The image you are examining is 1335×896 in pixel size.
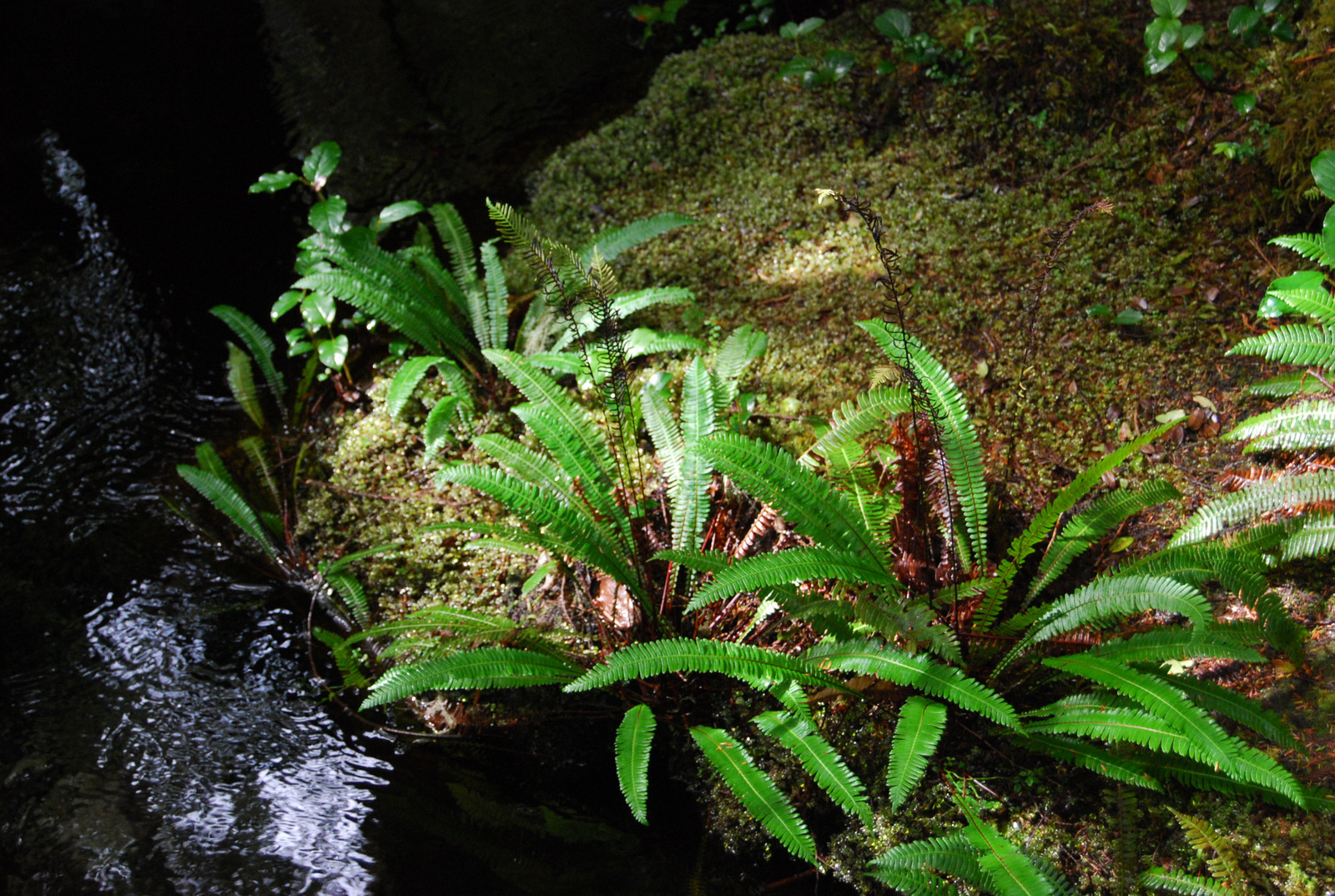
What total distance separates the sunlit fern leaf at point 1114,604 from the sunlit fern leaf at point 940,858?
1.83 ft

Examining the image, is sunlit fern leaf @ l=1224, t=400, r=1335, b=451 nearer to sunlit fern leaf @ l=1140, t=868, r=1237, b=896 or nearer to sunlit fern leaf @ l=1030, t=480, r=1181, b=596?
sunlit fern leaf @ l=1030, t=480, r=1181, b=596

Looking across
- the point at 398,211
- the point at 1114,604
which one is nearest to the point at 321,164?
the point at 398,211

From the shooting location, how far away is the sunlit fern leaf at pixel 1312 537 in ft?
7.80

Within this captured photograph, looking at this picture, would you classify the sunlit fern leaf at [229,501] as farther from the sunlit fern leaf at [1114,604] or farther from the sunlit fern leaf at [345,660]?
the sunlit fern leaf at [1114,604]

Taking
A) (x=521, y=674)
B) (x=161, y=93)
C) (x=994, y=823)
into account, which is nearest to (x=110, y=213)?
(x=161, y=93)

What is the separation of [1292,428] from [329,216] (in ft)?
13.7

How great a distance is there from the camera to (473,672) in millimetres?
2420

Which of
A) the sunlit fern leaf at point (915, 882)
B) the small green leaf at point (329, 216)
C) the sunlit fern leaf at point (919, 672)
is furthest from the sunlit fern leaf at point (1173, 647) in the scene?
the small green leaf at point (329, 216)

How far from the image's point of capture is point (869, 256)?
3922 millimetres

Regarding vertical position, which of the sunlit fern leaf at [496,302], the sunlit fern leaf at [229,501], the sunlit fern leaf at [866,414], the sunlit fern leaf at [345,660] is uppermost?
the sunlit fern leaf at [496,302]

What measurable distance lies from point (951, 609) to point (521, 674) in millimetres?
1464

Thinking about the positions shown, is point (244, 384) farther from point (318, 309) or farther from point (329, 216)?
point (329, 216)

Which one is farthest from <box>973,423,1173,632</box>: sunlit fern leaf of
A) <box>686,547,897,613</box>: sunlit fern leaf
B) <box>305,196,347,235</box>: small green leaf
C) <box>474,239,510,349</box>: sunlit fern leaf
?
<box>305,196,347,235</box>: small green leaf

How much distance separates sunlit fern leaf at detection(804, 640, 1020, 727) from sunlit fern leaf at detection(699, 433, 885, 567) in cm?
32
